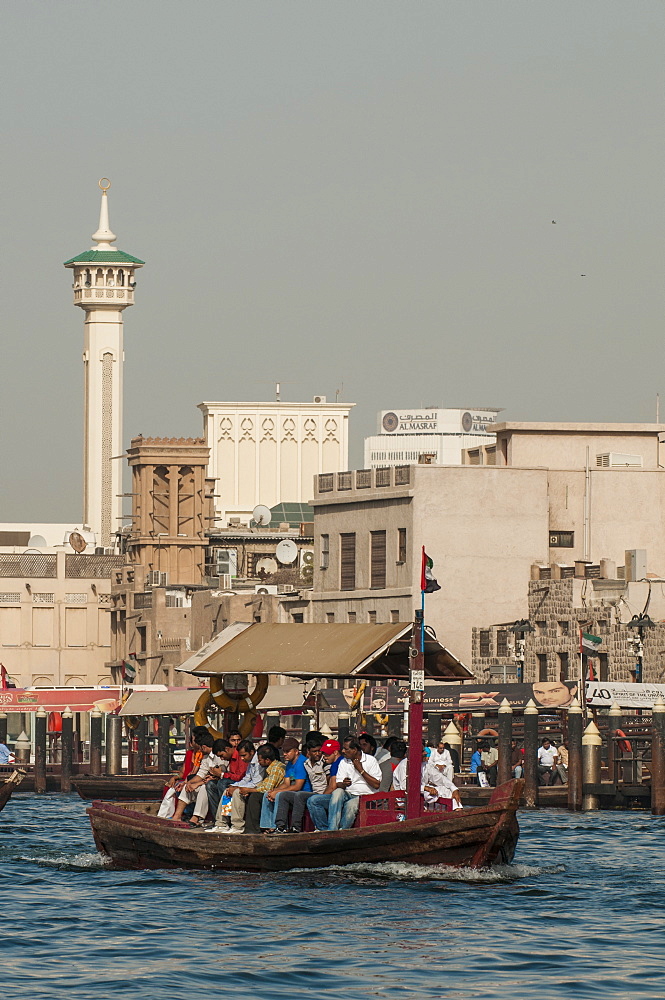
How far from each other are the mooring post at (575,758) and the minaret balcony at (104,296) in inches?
4866

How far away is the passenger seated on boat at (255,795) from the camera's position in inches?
1113

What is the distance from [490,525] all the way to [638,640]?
1170 cm

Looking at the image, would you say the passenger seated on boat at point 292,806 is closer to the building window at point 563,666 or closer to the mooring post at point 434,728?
the mooring post at point 434,728

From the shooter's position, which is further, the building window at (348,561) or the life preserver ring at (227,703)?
the building window at (348,561)

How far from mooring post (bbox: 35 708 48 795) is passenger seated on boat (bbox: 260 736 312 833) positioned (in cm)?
3439

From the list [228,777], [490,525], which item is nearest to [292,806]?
[228,777]

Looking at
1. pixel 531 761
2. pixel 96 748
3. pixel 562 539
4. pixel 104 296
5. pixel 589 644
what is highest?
pixel 104 296

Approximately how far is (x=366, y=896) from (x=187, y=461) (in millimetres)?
78627

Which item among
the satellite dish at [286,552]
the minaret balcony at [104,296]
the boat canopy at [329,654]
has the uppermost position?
the minaret balcony at [104,296]

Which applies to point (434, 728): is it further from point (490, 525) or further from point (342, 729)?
point (490, 525)

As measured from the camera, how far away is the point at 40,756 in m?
62.3

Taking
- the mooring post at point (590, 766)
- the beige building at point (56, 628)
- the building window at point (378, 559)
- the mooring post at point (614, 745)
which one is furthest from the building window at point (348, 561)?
the beige building at point (56, 628)

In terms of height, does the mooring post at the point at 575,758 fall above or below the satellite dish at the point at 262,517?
below

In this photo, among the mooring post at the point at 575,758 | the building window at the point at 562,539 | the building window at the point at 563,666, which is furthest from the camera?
the building window at the point at 562,539
